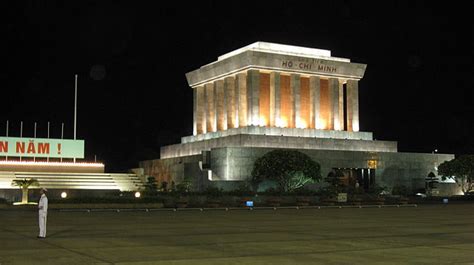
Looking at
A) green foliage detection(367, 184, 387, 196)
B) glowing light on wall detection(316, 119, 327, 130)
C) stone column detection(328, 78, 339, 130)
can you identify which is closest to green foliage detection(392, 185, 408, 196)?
green foliage detection(367, 184, 387, 196)

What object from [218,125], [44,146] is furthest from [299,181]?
[44,146]

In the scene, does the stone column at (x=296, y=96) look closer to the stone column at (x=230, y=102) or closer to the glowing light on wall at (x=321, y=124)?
the glowing light on wall at (x=321, y=124)

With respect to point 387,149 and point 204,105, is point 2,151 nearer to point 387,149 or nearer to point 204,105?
point 204,105

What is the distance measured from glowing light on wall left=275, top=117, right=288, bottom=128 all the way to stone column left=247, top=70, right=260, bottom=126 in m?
2.93

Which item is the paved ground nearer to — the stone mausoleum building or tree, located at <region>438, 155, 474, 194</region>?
the stone mausoleum building

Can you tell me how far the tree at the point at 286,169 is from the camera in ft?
208

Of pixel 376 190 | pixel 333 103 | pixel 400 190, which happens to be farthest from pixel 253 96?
pixel 400 190

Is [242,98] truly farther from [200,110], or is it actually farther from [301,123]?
[200,110]

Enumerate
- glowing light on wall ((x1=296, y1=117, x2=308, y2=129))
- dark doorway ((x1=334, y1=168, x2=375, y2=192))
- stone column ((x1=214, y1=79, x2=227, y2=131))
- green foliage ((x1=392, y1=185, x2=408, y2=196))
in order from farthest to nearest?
stone column ((x1=214, y1=79, x2=227, y2=131))
glowing light on wall ((x1=296, y1=117, x2=308, y2=129))
dark doorway ((x1=334, y1=168, x2=375, y2=192))
green foliage ((x1=392, y1=185, x2=408, y2=196))

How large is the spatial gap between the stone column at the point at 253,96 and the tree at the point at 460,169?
2268 cm

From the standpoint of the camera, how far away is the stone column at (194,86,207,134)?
282ft

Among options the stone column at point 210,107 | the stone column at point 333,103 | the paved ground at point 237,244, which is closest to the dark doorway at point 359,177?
the stone column at point 333,103

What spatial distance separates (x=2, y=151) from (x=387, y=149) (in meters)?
47.1

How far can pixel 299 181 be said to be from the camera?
64812 millimetres
